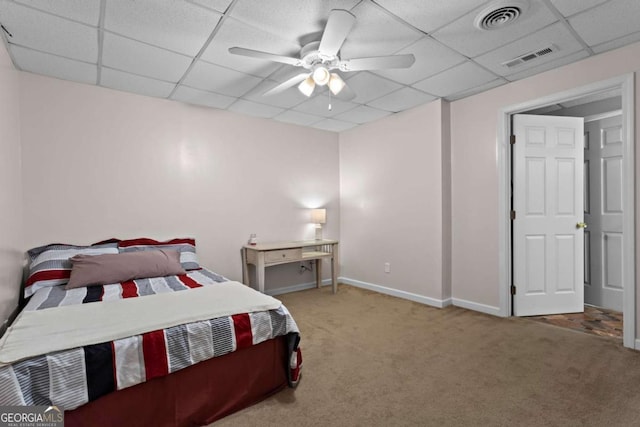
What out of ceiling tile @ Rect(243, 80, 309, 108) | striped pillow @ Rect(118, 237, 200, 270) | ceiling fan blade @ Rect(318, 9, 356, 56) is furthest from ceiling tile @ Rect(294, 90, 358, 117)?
striped pillow @ Rect(118, 237, 200, 270)

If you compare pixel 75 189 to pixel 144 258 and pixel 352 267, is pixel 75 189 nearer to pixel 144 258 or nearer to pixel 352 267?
pixel 144 258

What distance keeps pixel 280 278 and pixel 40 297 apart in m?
2.58

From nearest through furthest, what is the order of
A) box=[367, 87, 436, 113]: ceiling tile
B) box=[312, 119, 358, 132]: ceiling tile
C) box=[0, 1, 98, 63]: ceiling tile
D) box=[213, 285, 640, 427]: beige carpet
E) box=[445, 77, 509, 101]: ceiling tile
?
box=[213, 285, 640, 427]: beige carpet → box=[0, 1, 98, 63]: ceiling tile → box=[445, 77, 509, 101]: ceiling tile → box=[367, 87, 436, 113]: ceiling tile → box=[312, 119, 358, 132]: ceiling tile

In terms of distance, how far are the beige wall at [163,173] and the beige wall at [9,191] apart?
0.22 metres

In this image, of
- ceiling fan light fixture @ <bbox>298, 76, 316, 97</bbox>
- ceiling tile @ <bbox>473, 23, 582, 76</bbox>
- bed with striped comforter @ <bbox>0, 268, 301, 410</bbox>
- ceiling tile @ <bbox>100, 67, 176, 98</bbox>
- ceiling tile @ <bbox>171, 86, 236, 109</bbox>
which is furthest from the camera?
ceiling tile @ <bbox>171, 86, 236, 109</bbox>

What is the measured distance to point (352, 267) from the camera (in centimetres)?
487

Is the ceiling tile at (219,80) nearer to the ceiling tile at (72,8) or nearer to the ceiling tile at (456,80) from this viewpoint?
the ceiling tile at (72,8)

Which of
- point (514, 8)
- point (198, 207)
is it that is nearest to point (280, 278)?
point (198, 207)

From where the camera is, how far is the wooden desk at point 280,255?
12.2 ft

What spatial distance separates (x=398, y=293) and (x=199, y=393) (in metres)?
2.96

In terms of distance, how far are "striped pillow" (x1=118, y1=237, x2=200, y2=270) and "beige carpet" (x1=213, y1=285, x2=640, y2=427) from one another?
1331mm

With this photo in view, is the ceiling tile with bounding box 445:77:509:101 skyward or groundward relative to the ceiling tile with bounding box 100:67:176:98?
groundward

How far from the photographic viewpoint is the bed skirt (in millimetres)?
1484

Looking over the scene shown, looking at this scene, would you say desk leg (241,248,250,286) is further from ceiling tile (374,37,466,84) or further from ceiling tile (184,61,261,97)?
ceiling tile (374,37,466,84)
